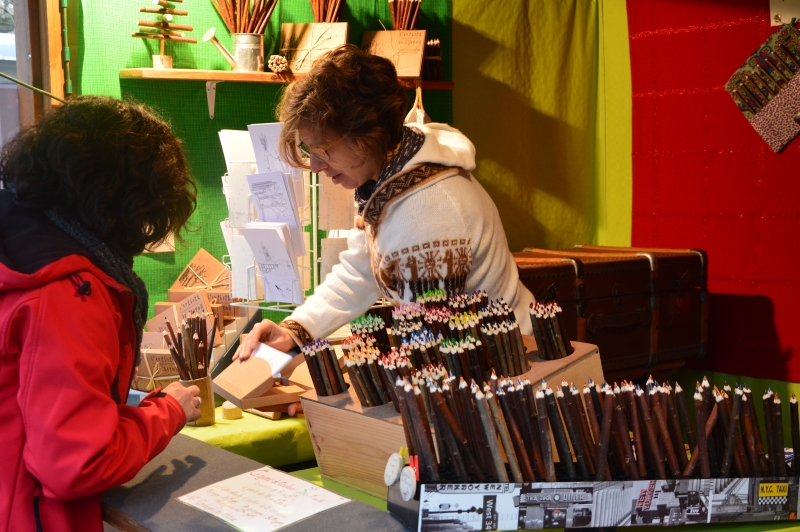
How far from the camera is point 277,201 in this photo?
8.30ft

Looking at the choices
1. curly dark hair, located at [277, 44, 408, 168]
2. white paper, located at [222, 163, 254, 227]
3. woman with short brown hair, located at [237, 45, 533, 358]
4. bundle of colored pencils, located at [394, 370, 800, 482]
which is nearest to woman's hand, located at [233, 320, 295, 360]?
woman with short brown hair, located at [237, 45, 533, 358]

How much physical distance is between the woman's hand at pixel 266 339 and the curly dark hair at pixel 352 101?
543 millimetres

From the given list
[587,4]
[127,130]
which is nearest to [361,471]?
[127,130]

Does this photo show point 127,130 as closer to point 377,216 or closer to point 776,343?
point 377,216

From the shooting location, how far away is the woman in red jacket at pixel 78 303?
3.69 ft

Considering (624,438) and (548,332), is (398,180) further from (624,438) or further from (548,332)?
(624,438)

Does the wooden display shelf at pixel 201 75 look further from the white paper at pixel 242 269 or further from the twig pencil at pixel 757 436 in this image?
the twig pencil at pixel 757 436

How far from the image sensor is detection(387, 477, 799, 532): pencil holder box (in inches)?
43.9

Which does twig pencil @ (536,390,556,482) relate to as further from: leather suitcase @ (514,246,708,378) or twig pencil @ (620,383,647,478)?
leather suitcase @ (514,246,708,378)

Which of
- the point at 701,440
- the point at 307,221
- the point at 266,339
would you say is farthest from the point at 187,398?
the point at 307,221

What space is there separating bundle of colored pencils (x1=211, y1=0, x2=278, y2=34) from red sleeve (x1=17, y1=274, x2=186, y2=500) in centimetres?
224

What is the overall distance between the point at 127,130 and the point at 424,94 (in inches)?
108

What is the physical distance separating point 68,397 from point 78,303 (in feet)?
0.49

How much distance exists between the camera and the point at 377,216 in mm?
2053
